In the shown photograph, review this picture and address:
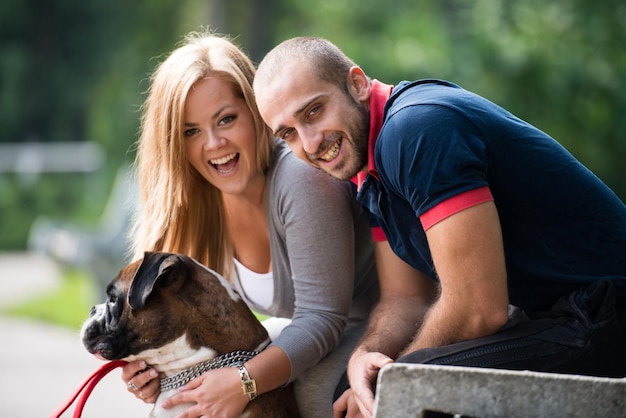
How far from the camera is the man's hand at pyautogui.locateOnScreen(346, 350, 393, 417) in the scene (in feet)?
9.40

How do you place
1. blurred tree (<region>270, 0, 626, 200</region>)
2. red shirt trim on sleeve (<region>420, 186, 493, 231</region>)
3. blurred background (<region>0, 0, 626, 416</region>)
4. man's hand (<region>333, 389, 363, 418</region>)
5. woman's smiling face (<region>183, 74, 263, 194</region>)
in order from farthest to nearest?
blurred tree (<region>270, 0, 626, 200</region>) < blurred background (<region>0, 0, 626, 416</region>) < woman's smiling face (<region>183, 74, 263, 194</region>) < man's hand (<region>333, 389, 363, 418</region>) < red shirt trim on sleeve (<region>420, 186, 493, 231</region>)

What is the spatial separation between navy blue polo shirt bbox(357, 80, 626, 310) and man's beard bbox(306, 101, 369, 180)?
0.10 metres

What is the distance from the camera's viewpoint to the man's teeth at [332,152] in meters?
3.12

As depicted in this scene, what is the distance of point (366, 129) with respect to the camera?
3.11 m

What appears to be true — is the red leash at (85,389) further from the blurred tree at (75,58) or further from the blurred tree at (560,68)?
the blurred tree at (75,58)

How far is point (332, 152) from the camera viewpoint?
314 cm

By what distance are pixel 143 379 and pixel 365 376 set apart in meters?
0.87

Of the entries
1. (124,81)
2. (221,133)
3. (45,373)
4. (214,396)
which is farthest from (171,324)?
(124,81)

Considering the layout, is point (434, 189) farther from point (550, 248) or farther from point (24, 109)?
point (24, 109)

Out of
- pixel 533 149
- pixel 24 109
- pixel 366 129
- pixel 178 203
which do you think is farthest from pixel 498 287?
pixel 24 109

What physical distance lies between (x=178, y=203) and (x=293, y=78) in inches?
36.1

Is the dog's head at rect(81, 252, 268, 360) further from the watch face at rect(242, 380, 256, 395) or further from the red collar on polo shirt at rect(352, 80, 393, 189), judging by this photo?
the red collar on polo shirt at rect(352, 80, 393, 189)

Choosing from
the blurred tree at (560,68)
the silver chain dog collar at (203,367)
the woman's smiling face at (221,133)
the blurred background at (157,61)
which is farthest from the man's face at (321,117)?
the blurred tree at (560,68)

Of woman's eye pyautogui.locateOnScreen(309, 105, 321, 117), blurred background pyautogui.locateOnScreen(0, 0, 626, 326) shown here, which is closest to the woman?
woman's eye pyautogui.locateOnScreen(309, 105, 321, 117)
